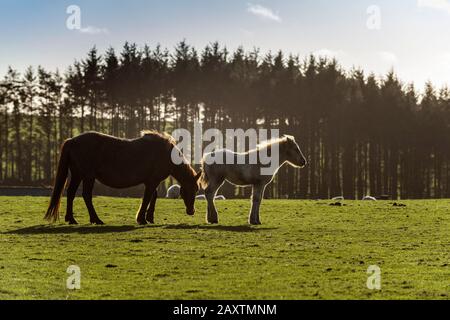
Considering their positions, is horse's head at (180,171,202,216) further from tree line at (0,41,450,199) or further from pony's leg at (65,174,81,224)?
tree line at (0,41,450,199)

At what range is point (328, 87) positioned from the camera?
90438 mm

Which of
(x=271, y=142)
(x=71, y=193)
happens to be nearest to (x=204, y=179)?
(x=271, y=142)

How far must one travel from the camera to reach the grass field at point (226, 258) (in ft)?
34.8

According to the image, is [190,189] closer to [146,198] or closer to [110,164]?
[146,198]

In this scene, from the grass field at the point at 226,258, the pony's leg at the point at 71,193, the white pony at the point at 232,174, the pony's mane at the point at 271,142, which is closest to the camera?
the grass field at the point at 226,258

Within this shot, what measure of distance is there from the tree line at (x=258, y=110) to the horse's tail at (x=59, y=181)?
201 ft

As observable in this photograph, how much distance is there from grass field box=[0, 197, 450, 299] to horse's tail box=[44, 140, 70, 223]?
52cm

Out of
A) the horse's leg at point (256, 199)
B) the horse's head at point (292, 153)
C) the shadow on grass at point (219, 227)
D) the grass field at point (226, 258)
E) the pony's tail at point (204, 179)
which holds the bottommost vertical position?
the grass field at point (226, 258)

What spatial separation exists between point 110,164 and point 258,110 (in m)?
66.9

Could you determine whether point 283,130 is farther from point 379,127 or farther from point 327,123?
point 379,127

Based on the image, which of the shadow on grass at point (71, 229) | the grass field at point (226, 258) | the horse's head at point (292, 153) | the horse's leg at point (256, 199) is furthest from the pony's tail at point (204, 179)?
the horse's head at point (292, 153)

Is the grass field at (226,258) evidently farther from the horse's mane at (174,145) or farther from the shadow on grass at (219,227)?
the horse's mane at (174,145)
